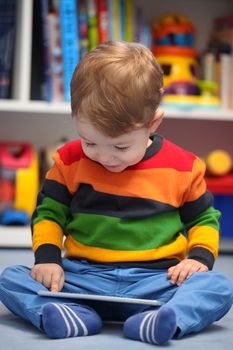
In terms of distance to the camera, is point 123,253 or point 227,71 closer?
point 123,253

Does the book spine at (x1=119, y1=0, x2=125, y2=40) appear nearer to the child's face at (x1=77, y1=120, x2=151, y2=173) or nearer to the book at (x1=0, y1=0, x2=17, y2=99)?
the book at (x1=0, y1=0, x2=17, y2=99)

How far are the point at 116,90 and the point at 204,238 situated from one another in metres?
0.30

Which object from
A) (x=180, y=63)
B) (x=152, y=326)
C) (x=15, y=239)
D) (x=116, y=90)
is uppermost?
(x=116, y=90)

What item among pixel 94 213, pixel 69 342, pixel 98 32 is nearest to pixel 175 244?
pixel 94 213

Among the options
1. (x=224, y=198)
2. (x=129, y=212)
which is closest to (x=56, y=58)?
(x=224, y=198)

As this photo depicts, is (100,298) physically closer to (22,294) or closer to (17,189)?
(22,294)

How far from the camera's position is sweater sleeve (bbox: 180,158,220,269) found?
123 centimetres

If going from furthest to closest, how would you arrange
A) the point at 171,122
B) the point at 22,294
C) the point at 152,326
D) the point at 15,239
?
the point at 171,122 < the point at 15,239 < the point at 22,294 < the point at 152,326

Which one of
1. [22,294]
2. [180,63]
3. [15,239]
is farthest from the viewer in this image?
[180,63]

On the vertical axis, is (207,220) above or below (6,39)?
below

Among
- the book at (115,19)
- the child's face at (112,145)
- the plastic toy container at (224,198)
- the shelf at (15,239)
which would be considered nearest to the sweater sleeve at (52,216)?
the child's face at (112,145)

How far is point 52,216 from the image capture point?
4.13 ft

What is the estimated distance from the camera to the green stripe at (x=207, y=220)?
1.26 meters

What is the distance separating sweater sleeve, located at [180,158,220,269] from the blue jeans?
0.07 metres
